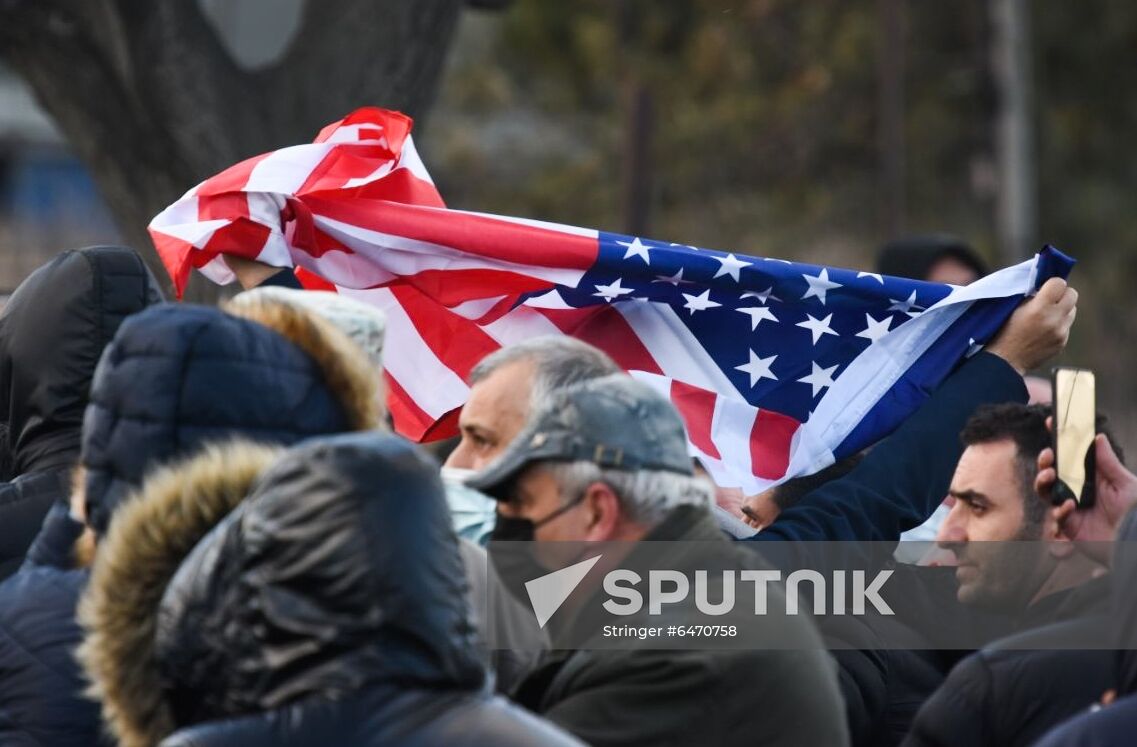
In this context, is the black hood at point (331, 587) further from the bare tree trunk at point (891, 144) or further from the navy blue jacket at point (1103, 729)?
the bare tree trunk at point (891, 144)

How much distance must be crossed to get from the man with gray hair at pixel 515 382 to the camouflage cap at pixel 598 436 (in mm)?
96

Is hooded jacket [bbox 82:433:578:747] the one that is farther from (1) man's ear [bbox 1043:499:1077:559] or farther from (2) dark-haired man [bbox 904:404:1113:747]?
(1) man's ear [bbox 1043:499:1077:559]

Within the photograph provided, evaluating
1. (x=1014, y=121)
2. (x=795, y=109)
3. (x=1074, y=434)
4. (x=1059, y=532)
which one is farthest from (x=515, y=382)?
(x=1014, y=121)

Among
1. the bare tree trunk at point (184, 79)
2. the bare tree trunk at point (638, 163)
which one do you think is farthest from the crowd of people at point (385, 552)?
the bare tree trunk at point (638, 163)

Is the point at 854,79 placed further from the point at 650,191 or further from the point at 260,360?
the point at 260,360

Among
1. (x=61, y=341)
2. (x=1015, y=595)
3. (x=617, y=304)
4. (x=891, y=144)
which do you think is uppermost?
A: (x=61, y=341)

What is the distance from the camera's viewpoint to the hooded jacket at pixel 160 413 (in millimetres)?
2852

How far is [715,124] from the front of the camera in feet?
64.8

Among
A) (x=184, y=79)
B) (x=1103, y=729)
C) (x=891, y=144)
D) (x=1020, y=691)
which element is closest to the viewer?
(x=1103, y=729)

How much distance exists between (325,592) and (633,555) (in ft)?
3.56

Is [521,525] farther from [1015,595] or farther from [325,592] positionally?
[1015,595]

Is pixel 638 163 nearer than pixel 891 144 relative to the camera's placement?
Yes

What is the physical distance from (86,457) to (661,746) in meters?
1.11

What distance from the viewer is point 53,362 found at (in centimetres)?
367
